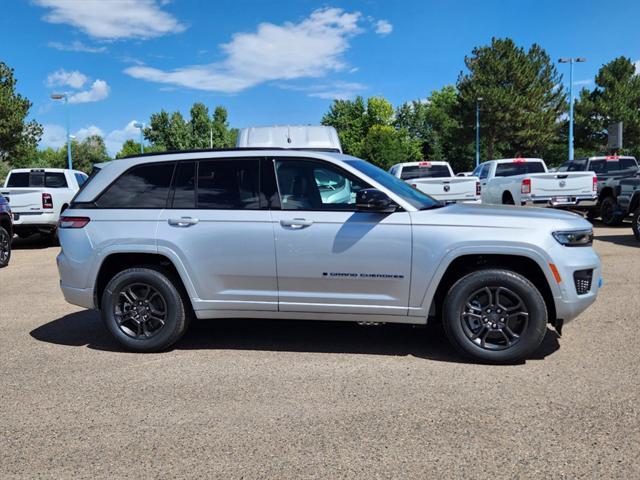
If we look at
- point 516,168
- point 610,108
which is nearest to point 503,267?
point 516,168

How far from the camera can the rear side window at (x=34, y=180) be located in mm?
15148

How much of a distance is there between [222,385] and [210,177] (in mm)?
1827

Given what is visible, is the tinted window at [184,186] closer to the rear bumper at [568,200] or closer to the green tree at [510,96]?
the rear bumper at [568,200]

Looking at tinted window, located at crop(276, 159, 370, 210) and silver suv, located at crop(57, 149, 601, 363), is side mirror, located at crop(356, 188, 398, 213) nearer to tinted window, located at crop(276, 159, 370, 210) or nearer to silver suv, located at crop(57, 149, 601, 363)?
silver suv, located at crop(57, 149, 601, 363)

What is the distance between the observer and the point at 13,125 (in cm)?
3102

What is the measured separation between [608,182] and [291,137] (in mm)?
9402

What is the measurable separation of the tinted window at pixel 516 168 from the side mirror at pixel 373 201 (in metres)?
13.7

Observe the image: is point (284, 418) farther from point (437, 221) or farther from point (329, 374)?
point (437, 221)

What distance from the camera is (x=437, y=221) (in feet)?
15.2

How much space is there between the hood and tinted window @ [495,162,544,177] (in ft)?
43.3

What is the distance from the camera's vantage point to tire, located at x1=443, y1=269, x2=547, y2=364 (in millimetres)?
4492

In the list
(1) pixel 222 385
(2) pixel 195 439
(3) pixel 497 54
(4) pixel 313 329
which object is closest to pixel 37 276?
(4) pixel 313 329

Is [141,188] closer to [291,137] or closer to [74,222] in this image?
[74,222]

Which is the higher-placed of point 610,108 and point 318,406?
point 610,108
